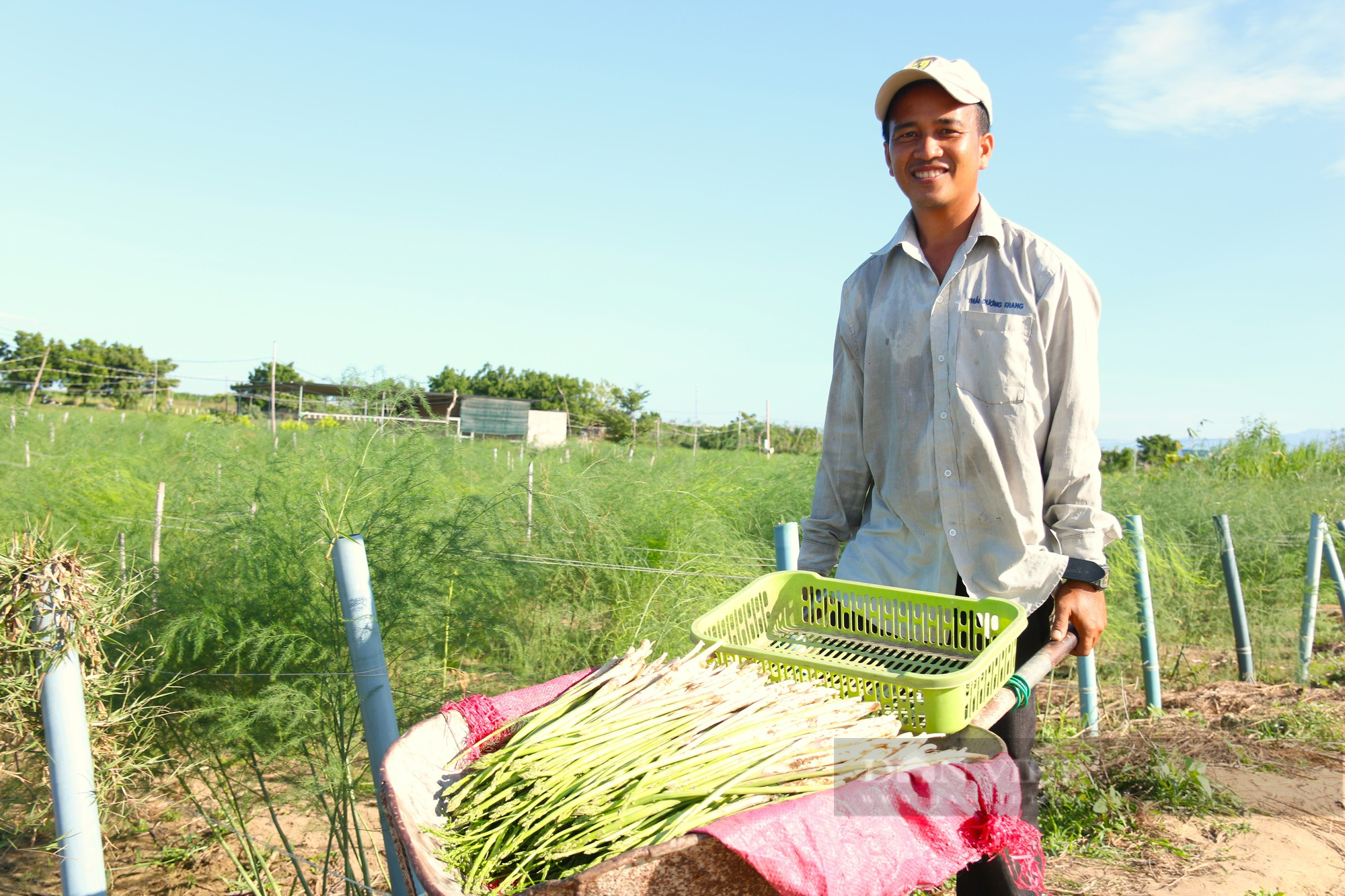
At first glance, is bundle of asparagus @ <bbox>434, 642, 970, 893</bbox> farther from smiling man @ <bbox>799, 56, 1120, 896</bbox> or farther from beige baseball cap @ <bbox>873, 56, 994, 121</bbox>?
beige baseball cap @ <bbox>873, 56, 994, 121</bbox>

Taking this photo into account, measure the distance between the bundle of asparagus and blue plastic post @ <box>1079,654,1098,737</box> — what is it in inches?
122

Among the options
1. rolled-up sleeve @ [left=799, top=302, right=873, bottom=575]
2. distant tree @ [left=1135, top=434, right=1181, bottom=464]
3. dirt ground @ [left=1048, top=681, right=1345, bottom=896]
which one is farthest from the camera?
distant tree @ [left=1135, top=434, right=1181, bottom=464]

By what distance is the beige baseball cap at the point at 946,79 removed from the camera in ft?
5.89

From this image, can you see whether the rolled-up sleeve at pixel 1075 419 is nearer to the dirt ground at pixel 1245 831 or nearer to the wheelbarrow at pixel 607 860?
the wheelbarrow at pixel 607 860

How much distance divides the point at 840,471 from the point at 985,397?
1.41ft

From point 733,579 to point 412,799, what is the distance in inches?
117


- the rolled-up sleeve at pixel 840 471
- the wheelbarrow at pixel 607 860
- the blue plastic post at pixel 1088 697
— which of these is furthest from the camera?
the blue plastic post at pixel 1088 697

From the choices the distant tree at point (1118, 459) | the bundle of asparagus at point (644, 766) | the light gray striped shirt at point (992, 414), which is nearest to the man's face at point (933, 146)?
the light gray striped shirt at point (992, 414)

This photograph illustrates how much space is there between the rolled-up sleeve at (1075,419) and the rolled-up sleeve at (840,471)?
45 centimetres

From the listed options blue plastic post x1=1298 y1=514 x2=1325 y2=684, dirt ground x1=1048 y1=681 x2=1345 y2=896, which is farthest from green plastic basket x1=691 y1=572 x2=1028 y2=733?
blue plastic post x1=1298 y1=514 x2=1325 y2=684

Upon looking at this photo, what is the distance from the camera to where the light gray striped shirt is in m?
1.89

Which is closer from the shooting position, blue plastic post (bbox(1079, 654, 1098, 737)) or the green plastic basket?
the green plastic basket

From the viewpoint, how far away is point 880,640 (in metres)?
1.80

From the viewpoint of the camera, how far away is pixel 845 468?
2197 mm
